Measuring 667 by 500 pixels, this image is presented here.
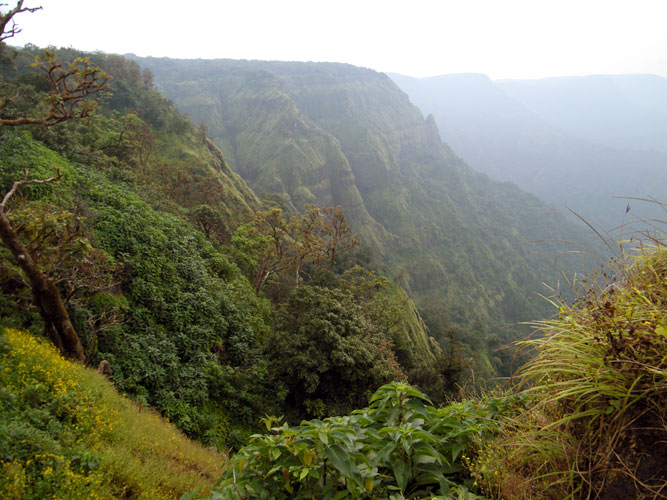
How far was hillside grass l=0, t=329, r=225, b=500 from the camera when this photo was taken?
3301 mm

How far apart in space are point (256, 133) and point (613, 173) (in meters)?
176

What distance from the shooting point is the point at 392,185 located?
102875 millimetres

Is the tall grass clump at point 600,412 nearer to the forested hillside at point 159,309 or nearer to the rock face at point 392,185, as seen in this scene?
the forested hillside at point 159,309

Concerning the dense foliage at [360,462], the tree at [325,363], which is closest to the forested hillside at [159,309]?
the tree at [325,363]

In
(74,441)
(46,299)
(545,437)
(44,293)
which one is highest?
(545,437)

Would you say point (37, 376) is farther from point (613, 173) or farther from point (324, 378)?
point (613, 173)

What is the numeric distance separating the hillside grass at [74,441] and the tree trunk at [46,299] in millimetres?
286

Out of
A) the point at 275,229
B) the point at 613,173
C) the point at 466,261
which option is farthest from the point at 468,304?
the point at 613,173

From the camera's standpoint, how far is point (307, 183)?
3162 inches

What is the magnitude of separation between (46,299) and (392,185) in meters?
102

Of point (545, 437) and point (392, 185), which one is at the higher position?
point (545, 437)

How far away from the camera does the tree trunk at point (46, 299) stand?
5152mm

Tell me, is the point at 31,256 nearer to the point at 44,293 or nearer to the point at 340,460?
the point at 44,293

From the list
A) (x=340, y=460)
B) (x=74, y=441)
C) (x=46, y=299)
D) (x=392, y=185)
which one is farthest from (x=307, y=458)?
(x=392, y=185)
